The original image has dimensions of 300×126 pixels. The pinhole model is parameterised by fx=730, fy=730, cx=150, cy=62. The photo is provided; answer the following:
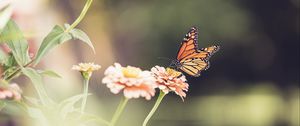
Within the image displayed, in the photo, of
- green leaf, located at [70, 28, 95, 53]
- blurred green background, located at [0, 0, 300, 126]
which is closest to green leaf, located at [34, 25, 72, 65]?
green leaf, located at [70, 28, 95, 53]

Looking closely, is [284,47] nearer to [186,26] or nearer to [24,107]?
[186,26]

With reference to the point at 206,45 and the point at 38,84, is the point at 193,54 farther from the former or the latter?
the point at 206,45

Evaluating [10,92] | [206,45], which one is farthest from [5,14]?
[206,45]

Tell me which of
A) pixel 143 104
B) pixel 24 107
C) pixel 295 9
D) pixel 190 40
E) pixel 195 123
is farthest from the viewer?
pixel 295 9

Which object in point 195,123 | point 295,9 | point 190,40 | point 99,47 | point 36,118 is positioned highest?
point 295,9

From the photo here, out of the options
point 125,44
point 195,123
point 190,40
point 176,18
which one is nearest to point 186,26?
point 176,18

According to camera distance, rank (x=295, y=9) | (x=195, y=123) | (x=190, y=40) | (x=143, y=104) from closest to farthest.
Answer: (x=190, y=40) < (x=195, y=123) < (x=143, y=104) < (x=295, y=9)

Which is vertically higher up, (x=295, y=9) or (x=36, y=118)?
(x=295, y=9)
